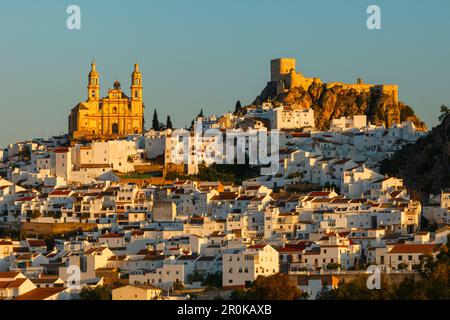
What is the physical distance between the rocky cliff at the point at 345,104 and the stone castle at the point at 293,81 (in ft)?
1.21

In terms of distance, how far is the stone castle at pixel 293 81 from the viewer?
10150 cm

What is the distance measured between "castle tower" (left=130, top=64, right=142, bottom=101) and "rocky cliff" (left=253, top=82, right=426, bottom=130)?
8.38m

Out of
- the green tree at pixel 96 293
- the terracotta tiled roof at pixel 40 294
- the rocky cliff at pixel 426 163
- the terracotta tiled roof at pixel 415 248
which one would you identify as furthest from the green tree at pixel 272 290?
the rocky cliff at pixel 426 163

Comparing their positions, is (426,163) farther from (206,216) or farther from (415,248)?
(415,248)

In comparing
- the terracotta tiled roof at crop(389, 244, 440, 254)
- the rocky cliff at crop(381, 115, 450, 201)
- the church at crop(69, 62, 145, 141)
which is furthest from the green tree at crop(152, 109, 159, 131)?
the terracotta tiled roof at crop(389, 244, 440, 254)

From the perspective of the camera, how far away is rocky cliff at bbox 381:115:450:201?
7719 cm

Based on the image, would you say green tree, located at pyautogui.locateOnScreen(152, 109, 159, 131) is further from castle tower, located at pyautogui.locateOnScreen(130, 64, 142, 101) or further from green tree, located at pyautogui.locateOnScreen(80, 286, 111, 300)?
green tree, located at pyautogui.locateOnScreen(80, 286, 111, 300)

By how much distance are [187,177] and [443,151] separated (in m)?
13.2

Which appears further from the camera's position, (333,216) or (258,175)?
(258,175)

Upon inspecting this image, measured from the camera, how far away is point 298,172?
8144cm

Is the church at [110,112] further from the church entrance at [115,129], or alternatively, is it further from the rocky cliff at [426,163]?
the rocky cliff at [426,163]
